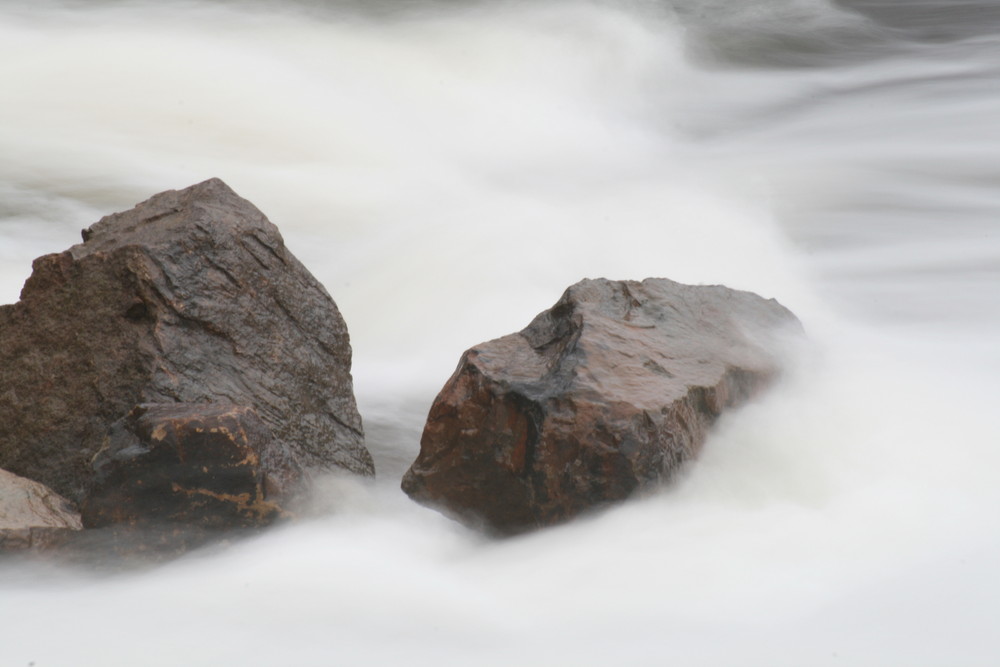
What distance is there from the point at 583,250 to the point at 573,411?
332 centimetres

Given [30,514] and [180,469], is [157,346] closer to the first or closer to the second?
[180,469]

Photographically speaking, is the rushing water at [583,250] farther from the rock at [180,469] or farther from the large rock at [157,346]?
the large rock at [157,346]

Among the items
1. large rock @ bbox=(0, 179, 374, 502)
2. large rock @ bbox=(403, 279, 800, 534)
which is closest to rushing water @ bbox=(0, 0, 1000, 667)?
large rock @ bbox=(403, 279, 800, 534)

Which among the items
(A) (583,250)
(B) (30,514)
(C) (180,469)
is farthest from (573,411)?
(A) (583,250)

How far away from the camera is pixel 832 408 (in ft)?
Result: 12.8

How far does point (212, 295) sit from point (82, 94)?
4.98 m

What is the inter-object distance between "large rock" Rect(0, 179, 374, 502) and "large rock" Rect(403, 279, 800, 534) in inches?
17.7

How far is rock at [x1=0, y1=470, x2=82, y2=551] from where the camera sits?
3008 millimetres

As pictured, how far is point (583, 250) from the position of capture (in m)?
6.39

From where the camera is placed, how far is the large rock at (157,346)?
340cm

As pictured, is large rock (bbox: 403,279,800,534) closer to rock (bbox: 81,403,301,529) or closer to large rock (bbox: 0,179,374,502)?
large rock (bbox: 0,179,374,502)

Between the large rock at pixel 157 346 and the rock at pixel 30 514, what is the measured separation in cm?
11

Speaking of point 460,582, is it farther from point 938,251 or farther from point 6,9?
point 6,9

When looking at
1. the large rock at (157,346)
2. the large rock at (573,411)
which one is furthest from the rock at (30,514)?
the large rock at (573,411)
